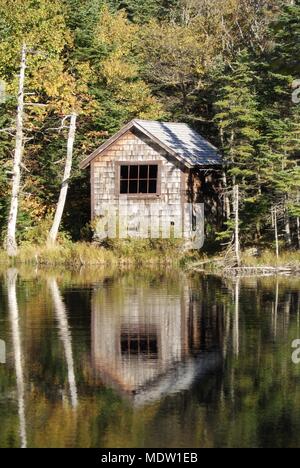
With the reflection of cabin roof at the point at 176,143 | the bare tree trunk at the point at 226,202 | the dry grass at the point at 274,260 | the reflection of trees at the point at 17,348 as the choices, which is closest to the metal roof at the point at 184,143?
the reflection of cabin roof at the point at 176,143

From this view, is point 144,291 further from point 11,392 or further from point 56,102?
point 56,102

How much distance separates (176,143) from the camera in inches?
1549

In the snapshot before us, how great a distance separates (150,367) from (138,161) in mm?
22663

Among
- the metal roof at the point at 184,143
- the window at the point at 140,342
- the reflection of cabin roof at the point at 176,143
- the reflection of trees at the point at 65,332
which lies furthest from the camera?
the metal roof at the point at 184,143

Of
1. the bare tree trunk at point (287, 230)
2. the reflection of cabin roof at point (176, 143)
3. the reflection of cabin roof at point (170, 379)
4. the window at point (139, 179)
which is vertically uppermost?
the reflection of cabin roof at point (176, 143)

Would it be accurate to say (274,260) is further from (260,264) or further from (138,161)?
(138,161)

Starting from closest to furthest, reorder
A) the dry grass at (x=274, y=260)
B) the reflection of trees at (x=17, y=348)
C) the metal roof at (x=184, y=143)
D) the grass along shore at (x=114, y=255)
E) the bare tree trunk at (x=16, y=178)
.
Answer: the reflection of trees at (x=17, y=348) → the dry grass at (x=274, y=260) → the grass along shore at (x=114, y=255) → the metal roof at (x=184, y=143) → the bare tree trunk at (x=16, y=178)

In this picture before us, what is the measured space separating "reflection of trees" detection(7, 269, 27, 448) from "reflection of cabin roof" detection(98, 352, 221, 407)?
137 cm

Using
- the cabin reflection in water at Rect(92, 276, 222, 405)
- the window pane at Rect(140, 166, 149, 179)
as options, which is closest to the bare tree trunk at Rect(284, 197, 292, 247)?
the window pane at Rect(140, 166, 149, 179)

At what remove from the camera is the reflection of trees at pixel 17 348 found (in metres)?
13.2

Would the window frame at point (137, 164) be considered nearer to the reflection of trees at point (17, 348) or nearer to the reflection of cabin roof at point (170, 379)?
the reflection of trees at point (17, 348)

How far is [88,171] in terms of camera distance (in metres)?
43.2

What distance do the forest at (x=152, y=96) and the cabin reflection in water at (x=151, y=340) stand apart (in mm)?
8624

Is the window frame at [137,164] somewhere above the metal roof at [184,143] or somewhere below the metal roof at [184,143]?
below
